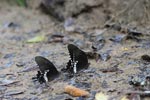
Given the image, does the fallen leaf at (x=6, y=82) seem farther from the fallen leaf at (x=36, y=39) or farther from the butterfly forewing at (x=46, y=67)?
the fallen leaf at (x=36, y=39)

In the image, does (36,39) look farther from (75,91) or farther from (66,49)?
(75,91)

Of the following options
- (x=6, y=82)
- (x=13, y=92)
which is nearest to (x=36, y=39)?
(x=6, y=82)

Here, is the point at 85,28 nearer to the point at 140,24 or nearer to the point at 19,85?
the point at 140,24

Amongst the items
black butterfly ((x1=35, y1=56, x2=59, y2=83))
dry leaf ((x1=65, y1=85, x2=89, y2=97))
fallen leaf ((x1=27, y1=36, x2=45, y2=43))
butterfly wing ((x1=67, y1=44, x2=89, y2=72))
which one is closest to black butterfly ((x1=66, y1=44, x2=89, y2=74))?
butterfly wing ((x1=67, y1=44, x2=89, y2=72))

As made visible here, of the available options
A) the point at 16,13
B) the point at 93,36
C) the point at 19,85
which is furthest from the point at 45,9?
the point at 19,85

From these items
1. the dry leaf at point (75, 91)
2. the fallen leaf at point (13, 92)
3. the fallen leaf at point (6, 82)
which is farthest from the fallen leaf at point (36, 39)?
the dry leaf at point (75, 91)

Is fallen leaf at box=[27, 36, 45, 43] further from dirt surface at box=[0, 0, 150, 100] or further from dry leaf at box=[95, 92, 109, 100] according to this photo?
dry leaf at box=[95, 92, 109, 100]
